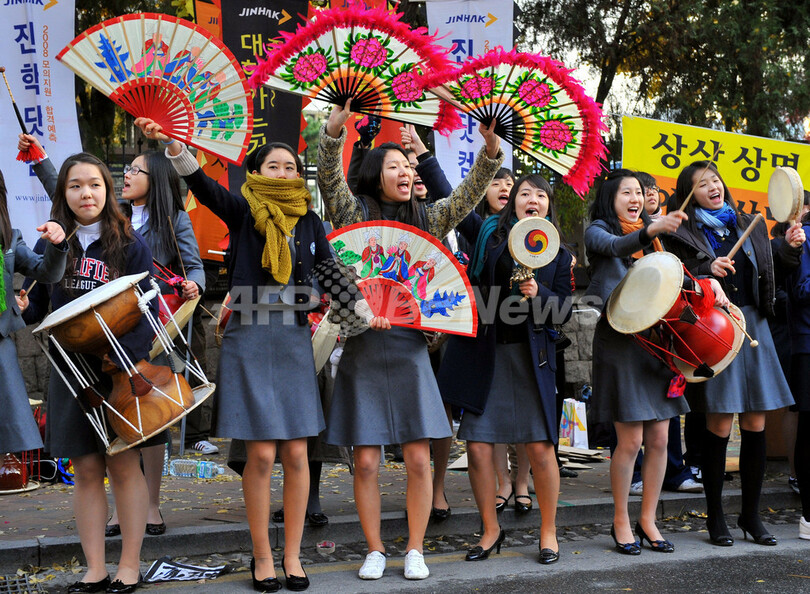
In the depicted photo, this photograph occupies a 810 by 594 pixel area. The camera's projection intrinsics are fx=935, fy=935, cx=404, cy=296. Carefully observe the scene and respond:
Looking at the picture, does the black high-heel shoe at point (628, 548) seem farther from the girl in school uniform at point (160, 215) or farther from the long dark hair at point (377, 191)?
the girl in school uniform at point (160, 215)

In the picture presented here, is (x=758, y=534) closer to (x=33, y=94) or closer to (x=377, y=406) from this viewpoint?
(x=377, y=406)

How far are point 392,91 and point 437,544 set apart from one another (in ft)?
8.48

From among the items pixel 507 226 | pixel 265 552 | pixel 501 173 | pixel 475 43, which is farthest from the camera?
pixel 475 43

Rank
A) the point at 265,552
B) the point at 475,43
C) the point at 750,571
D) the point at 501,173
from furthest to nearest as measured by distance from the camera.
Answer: the point at 475,43 → the point at 501,173 → the point at 750,571 → the point at 265,552

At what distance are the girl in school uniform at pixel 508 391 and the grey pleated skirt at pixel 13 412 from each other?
210cm

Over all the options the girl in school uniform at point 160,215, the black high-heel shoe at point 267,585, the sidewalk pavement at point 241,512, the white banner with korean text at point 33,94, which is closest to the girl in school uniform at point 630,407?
Answer: the sidewalk pavement at point 241,512

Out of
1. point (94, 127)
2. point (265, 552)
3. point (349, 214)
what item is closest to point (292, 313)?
point (349, 214)

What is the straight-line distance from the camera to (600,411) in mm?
5211

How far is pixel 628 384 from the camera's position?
514cm

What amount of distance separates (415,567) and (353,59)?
2522mm

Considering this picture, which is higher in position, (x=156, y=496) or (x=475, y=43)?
(x=475, y=43)

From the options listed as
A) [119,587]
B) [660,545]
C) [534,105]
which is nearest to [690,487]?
[660,545]

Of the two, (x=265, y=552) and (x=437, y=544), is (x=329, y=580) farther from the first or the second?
(x=437, y=544)

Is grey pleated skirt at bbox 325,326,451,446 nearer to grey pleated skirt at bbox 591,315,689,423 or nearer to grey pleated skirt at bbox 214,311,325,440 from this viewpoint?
grey pleated skirt at bbox 214,311,325,440
